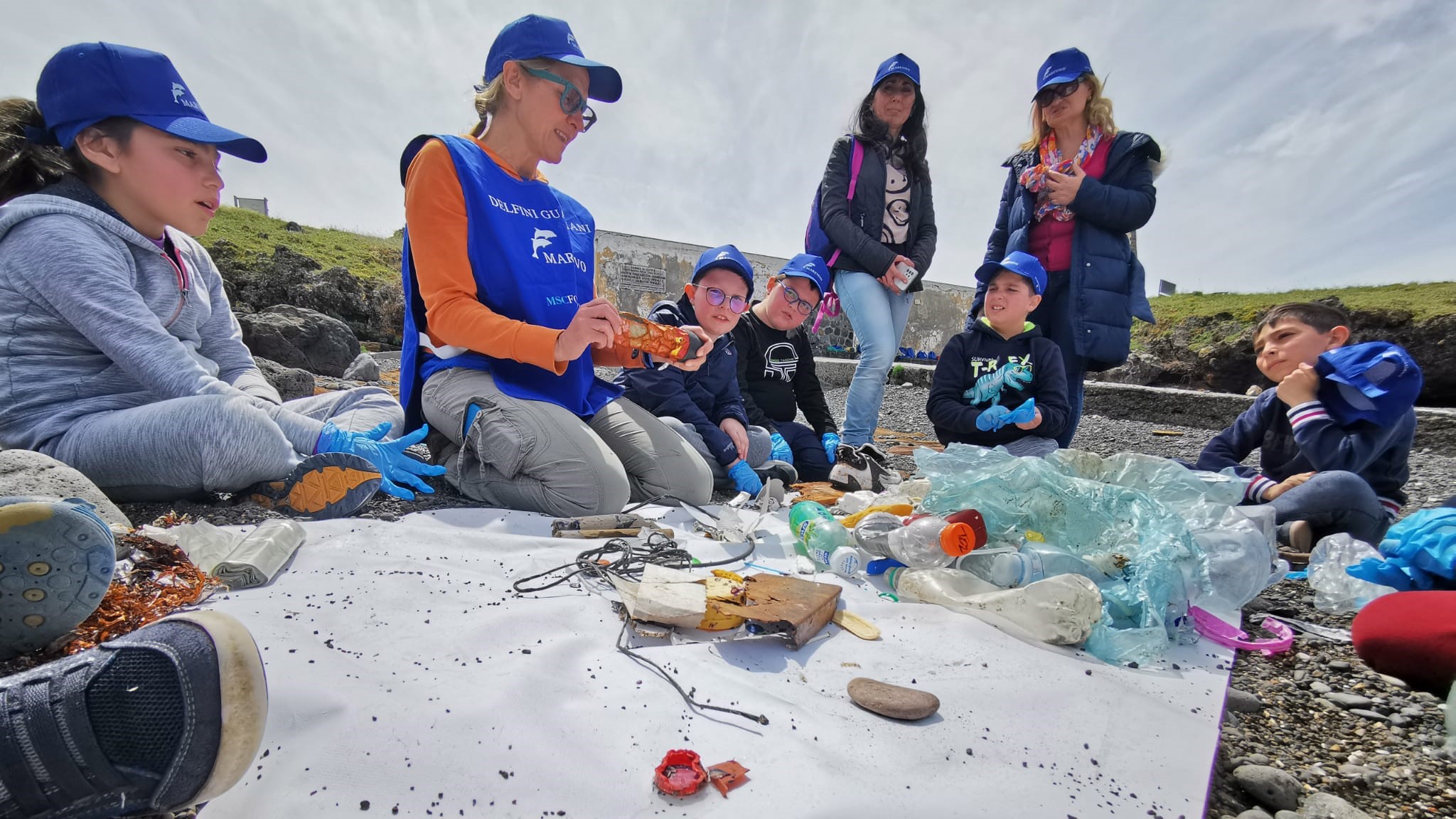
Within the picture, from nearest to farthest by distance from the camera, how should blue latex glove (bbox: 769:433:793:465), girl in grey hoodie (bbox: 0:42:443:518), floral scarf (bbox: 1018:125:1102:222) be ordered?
girl in grey hoodie (bbox: 0:42:443:518) < floral scarf (bbox: 1018:125:1102:222) < blue latex glove (bbox: 769:433:793:465)

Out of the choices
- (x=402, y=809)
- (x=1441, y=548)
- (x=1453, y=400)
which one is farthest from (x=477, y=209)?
(x=1453, y=400)

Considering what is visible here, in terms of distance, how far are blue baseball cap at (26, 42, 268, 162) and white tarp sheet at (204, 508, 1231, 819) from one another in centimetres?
169

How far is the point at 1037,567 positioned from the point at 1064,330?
8.47 feet

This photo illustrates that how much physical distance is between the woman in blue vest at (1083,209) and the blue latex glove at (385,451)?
146 inches

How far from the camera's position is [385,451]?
8.48 feet

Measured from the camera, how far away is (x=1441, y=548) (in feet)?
6.84

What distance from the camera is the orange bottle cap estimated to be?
208 cm

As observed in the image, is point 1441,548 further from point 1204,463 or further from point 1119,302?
point 1119,302

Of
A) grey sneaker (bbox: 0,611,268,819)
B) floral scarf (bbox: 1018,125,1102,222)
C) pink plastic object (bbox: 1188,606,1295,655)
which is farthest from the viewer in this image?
floral scarf (bbox: 1018,125,1102,222)

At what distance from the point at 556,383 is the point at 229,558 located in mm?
1558

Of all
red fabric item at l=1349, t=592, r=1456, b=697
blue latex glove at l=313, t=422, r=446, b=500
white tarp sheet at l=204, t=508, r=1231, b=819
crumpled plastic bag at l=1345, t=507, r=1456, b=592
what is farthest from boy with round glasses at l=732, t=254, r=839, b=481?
red fabric item at l=1349, t=592, r=1456, b=697

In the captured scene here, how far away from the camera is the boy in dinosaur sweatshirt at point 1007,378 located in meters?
3.80

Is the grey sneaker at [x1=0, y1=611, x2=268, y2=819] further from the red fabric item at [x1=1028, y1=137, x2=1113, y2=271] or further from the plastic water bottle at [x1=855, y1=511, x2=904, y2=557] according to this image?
the red fabric item at [x1=1028, y1=137, x2=1113, y2=271]

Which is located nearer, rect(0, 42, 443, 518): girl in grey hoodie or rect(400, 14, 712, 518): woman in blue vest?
rect(0, 42, 443, 518): girl in grey hoodie
